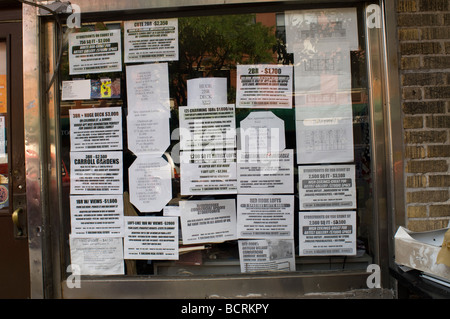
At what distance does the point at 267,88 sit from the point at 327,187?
0.92 m

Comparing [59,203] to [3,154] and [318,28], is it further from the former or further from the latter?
[318,28]

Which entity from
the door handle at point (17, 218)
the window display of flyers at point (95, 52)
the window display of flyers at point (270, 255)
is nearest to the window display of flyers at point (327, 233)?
the window display of flyers at point (270, 255)

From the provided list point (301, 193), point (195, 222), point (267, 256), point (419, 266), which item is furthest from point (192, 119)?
point (419, 266)

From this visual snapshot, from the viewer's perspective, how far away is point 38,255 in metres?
2.51

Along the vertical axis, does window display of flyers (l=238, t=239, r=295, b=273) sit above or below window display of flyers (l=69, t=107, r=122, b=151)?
below

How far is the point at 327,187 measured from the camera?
2.53m

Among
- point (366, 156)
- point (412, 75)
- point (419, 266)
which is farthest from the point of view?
point (366, 156)

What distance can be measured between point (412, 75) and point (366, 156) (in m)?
0.67

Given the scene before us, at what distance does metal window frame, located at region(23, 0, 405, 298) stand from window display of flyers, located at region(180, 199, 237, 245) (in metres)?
0.32

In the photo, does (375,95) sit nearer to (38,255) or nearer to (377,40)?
(377,40)

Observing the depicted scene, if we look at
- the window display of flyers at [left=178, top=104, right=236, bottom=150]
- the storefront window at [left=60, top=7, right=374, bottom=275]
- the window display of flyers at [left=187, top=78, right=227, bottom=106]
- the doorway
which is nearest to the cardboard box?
the storefront window at [left=60, top=7, right=374, bottom=275]

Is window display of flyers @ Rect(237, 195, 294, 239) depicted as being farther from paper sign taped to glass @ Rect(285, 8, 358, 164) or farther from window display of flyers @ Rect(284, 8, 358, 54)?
window display of flyers @ Rect(284, 8, 358, 54)

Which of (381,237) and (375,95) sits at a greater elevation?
(375,95)

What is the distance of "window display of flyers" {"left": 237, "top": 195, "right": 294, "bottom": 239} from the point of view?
2551mm
